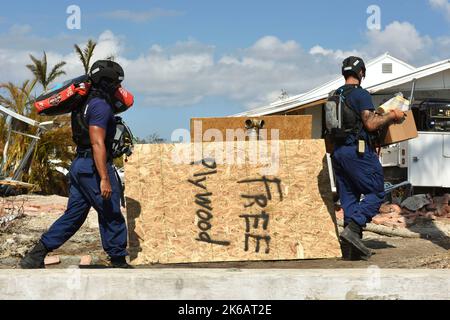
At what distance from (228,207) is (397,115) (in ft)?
6.12

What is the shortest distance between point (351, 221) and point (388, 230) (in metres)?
3.10

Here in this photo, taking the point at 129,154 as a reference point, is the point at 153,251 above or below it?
below

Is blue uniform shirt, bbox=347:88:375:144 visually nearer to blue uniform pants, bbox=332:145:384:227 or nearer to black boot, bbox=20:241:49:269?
blue uniform pants, bbox=332:145:384:227

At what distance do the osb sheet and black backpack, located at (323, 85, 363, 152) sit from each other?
7.5 inches

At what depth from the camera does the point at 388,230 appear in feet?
31.7

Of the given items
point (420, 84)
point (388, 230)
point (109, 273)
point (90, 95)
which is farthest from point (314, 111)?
point (109, 273)

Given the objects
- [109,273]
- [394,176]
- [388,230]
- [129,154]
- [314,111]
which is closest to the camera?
[109,273]

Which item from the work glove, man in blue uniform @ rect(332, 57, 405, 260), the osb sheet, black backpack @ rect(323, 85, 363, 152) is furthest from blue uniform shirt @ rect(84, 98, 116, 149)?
the work glove

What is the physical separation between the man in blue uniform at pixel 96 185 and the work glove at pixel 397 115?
8.67 ft

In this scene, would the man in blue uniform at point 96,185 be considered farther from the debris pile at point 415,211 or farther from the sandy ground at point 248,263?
the debris pile at point 415,211

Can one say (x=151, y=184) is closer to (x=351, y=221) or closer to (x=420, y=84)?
(x=351, y=221)

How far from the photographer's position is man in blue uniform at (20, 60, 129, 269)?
581 centimetres

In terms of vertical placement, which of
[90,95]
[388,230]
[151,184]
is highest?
[90,95]

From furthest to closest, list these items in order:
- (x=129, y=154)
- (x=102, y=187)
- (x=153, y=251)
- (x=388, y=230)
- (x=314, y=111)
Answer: (x=314, y=111), (x=388, y=230), (x=153, y=251), (x=129, y=154), (x=102, y=187)
